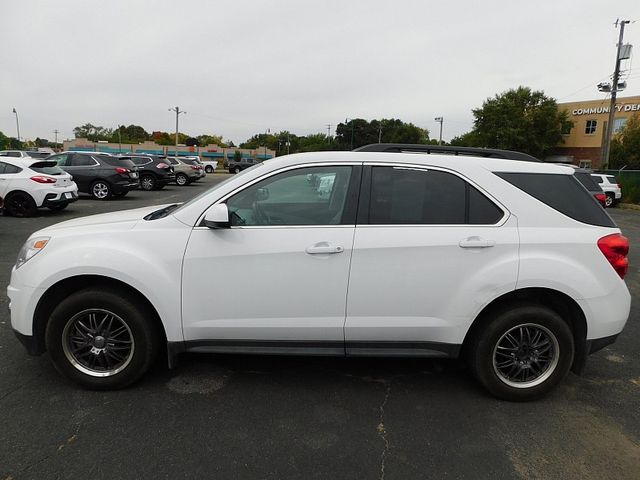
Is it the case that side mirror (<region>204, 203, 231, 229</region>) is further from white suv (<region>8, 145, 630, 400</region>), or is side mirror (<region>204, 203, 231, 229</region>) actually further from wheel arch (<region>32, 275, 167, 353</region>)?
wheel arch (<region>32, 275, 167, 353</region>)

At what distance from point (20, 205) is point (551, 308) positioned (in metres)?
12.1

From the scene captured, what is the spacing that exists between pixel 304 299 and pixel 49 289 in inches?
69.0

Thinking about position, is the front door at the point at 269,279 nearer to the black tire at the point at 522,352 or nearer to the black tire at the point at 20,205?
the black tire at the point at 522,352

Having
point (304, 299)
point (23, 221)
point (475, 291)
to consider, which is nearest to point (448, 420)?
point (475, 291)

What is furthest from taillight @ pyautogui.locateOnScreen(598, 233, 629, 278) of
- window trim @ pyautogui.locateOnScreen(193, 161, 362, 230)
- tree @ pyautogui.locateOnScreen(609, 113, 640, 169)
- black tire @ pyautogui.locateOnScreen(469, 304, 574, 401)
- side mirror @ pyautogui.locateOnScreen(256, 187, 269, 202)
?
tree @ pyautogui.locateOnScreen(609, 113, 640, 169)

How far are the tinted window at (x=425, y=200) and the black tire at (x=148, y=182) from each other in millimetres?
20365

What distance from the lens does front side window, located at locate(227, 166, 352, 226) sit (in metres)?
3.19

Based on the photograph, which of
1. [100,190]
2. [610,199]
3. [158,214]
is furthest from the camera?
[610,199]

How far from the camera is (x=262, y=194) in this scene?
3258mm

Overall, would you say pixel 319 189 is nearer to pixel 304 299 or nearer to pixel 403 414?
pixel 304 299

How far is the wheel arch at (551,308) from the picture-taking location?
A: 319 cm

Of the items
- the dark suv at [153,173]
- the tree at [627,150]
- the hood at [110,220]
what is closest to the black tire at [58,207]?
the hood at [110,220]

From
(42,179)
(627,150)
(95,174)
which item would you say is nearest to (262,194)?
(42,179)

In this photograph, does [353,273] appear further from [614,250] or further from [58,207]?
[58,207]
